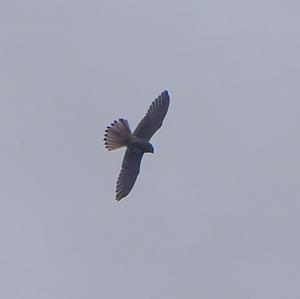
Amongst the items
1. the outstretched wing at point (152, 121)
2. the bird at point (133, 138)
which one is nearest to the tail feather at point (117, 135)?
the bird at point (133, 138)

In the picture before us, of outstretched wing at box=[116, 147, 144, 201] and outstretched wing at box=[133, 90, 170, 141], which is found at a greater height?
outstretched wing at box=[133, 90, 170, 141]

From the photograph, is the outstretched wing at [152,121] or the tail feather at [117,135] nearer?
the tail feather at [117,135]

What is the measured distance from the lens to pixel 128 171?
17.8 meters

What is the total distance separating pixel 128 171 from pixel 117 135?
4.86 feet

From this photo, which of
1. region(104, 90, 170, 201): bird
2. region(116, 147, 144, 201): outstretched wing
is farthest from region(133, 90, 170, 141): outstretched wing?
region(116, 147, 144, 201): outstretched wing

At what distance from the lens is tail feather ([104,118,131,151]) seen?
1644cm

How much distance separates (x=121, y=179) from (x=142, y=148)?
1.00 meters

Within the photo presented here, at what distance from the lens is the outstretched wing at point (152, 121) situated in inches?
683

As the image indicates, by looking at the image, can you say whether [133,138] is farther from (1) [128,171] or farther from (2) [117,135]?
(1) [128,171]

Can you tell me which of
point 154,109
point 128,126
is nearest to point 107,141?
point 128,126

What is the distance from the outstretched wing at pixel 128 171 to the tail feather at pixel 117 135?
0.63 metres

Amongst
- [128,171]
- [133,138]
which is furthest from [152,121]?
[128,171]

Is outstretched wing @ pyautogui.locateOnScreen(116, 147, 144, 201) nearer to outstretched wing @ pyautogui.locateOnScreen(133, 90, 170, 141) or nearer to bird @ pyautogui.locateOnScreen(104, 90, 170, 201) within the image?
bird @ pyautogui.locateOnScreen(104, 90, 170, 201)

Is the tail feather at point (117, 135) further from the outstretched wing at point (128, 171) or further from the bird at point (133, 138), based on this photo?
the outstretched wing at point (128, 171)
